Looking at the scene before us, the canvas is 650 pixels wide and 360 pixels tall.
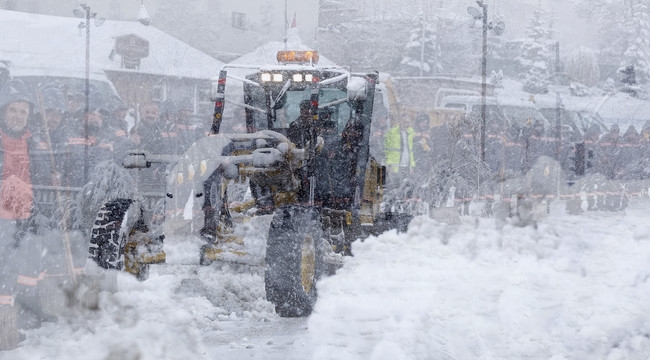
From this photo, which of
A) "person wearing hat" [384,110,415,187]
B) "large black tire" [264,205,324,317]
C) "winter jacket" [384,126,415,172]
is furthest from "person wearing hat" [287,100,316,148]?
"winter jacket" [384,126,415,172]

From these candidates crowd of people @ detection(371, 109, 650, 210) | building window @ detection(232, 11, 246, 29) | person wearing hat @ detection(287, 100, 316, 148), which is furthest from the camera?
building window @ detection(232, 11, 246, 29)

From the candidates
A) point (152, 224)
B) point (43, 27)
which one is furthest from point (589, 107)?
point (152, 224)

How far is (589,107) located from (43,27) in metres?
36.0

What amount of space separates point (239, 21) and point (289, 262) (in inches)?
2276

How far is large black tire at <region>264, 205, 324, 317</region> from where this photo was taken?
6605 millimetres

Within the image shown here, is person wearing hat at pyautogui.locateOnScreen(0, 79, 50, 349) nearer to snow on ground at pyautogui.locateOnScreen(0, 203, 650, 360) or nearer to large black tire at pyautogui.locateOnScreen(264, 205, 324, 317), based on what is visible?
snow on ground at pyautogui.locateOnScreen(0, 203, 650, 360)

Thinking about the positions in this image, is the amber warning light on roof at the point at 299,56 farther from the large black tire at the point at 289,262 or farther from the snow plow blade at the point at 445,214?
the snow plow blade at the point at 445,214

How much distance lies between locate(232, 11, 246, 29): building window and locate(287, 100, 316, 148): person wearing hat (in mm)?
53917

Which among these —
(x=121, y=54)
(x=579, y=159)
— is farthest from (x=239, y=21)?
(x=579, y=159)

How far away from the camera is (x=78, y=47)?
40031 millimetres

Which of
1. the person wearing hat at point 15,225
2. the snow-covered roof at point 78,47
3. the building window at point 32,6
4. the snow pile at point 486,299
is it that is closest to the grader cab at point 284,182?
the snow pile at point 486,299

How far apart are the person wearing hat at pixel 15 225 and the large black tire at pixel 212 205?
Answer: 137cm

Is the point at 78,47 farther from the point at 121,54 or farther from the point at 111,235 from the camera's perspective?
the point at 111,235

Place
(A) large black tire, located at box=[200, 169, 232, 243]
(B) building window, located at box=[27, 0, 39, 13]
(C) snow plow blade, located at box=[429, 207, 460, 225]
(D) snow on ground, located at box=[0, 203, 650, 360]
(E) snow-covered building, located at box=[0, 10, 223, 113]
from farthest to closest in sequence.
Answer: (B) building window, located at box=[27, 0, 39, 13]
(E) snow-covered building, located at box=[0, 10, 223, 113]
(C) snow plow blade, located at box=[429, 207, 460, 225]
(A) large black tire, located at box=[200, 169, 232, 243]
(D) snow on ground, located at box=[0, 203, 650, 360]
